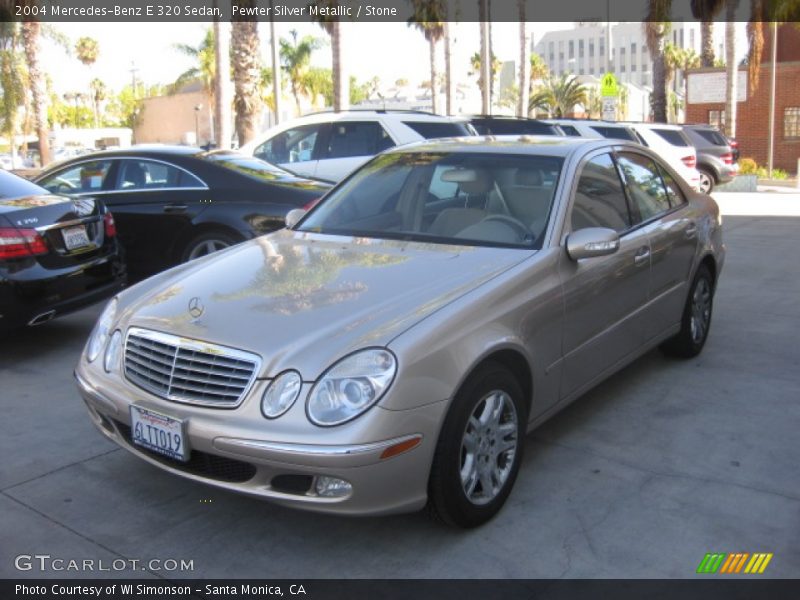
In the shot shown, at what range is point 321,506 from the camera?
3.15m

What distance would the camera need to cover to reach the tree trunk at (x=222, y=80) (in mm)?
18344

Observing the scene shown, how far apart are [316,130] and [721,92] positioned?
2438cm

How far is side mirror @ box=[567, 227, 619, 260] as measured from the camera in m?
4.10

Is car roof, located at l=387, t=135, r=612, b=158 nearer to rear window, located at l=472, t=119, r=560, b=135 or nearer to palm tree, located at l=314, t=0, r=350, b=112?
rear window, located at l=472, t=119, r=560, b=135

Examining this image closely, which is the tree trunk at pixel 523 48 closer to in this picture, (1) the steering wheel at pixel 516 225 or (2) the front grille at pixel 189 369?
(1) the steering wheel at pixel 516 225

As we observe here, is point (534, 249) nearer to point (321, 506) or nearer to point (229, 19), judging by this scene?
point (321, 506)

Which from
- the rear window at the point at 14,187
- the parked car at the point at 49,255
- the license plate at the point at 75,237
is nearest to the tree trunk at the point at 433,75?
the rear window at the point at 14,187

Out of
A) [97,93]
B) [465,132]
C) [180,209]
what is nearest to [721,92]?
[465,132]

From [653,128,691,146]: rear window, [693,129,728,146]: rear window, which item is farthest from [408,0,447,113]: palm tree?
[653,128,691,146]: rear window

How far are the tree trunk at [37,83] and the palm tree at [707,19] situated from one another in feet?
68.7

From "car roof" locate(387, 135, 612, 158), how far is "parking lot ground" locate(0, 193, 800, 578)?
1526 mm

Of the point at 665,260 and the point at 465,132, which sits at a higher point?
the point at 465,132

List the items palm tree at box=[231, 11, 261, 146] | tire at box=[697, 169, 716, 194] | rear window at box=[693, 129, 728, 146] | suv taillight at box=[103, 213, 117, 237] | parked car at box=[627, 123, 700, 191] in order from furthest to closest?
rear window at box=[693, 129, 728, 146], tire at box=[697, 169, 716, 194], palm tree at box=[231, 11, 261, 146], parked car at box=[627, 123, 700, 191], suv taillight at box=[103, 213, 117, 237]
